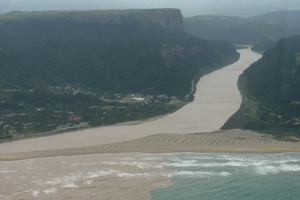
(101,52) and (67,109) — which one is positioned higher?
(101,52)

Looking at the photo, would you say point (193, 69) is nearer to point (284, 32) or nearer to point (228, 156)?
point (228, 156)

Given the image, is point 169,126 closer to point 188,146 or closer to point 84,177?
point 188,146

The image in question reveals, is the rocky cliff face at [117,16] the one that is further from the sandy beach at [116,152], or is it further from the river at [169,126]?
the sandy beach at [116,152]

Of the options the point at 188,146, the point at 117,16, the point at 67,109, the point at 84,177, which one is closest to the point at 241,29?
the point at 117,16

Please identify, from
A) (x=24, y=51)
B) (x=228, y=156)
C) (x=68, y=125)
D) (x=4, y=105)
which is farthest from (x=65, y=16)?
(x=228, y=156)

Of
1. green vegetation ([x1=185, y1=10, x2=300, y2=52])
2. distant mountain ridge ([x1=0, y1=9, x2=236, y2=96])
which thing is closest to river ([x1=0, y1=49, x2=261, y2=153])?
distant mountain ridge ([x1=0, y1=9, x2=236, y2=96])
